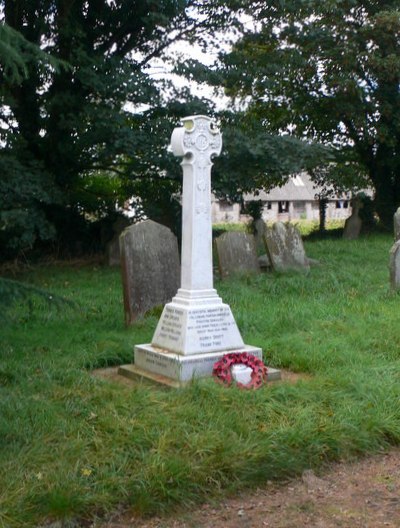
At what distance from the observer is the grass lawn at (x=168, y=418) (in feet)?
14.8

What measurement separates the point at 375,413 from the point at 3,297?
9.60ft

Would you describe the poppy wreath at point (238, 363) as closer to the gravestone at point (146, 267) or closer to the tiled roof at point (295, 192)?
the gravestone at point (146, 267)

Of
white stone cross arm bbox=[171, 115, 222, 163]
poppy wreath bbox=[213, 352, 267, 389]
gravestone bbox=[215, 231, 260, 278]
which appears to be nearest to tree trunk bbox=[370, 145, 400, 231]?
gravestone bbox=[215, 231, 260, 278]

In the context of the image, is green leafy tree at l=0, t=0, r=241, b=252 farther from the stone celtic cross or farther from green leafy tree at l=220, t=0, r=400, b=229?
the stone celtic cross

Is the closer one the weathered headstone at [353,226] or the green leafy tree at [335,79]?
the green leafy tree at [335,79]

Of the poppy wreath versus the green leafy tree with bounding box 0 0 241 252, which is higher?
the green leafy tree with bounding box 0 0 241 252

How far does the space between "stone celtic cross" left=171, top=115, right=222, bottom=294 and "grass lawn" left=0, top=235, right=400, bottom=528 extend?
1.16 meters

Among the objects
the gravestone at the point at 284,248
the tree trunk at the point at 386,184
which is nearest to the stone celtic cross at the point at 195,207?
the gravestone at the point at 284,248

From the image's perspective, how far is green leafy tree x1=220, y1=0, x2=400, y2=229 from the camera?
17.4 m

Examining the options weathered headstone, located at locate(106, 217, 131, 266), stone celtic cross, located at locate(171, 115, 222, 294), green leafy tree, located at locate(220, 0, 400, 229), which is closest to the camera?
stone celtic cross, located at locate(171, 115, 222, 294)

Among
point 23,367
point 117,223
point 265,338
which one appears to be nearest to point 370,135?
point 117,223

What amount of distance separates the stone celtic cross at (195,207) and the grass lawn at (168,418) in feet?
3.82

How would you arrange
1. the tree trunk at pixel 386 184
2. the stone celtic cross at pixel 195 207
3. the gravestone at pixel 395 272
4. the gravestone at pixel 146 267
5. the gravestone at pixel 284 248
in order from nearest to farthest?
the stone celtic cross at pixel 195 207 → the gravestone at pixel 146 267 → the gravestone at pixel 395 272 → the gravestone at pixel 284 248 → the tree trunk at pixel 386 184

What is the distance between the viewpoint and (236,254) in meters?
13.8
